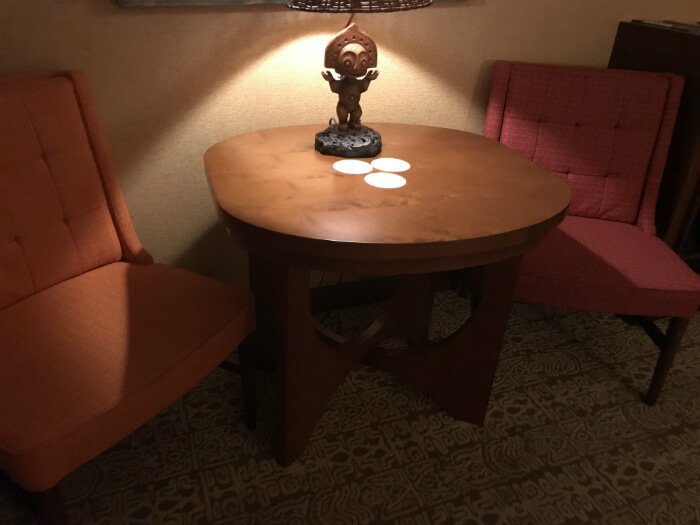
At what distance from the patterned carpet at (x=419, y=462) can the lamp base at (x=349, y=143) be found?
2.48ft

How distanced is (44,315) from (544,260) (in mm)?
1299

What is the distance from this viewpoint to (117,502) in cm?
141

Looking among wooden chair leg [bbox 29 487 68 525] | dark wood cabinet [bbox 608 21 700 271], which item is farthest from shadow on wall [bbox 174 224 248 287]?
dark wood cabinet [bbox 608 21 700 271]

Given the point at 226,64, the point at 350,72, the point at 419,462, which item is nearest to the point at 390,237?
the point at 350,72

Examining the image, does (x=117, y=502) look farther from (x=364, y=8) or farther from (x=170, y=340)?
(x=364, y=8)

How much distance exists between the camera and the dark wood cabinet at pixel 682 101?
1.91m

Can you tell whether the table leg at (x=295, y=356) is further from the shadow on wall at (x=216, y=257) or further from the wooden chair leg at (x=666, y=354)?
the wooden chair leg at (x=666, y=354)

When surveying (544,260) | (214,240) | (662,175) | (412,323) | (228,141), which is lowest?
(412,323)

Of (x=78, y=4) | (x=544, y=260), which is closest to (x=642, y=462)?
(x=544, y=260)

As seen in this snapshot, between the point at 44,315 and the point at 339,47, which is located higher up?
the point at 339,47

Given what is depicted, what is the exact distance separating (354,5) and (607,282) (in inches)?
39.3

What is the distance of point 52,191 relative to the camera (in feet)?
4.47

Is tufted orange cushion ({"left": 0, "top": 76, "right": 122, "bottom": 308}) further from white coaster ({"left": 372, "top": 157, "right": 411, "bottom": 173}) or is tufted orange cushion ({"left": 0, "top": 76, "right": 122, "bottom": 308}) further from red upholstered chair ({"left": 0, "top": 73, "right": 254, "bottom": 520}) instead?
white coaster ({"left": 372, "top": 157, "right": 411, "bottom": 173})

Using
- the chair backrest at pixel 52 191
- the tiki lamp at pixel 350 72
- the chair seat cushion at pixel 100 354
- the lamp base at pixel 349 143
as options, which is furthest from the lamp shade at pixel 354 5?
the chair seat cushion at pixel 100 354
